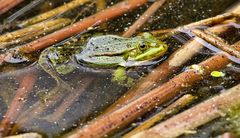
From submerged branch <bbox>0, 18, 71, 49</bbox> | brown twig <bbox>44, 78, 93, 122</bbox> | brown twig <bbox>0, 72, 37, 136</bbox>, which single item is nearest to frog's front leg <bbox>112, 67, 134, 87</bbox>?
brown twig <bbox>44, 78, 93, 122</bbox>

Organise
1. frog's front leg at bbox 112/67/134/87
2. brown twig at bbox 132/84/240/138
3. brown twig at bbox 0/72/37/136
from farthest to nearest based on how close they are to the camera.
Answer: frog's front leg at bbox 112/67/134/87, brown twig at bbox 0/72/37/136, brown twig at bbox 132/84/240/138

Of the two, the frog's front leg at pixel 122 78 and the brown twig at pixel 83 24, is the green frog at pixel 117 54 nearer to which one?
the frog's front leg at pixel 122 78

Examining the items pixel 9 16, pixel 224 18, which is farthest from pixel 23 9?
pixel 224 18

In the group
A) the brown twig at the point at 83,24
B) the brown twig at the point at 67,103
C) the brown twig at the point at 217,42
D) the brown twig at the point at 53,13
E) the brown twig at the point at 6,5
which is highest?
the brown twig at the point at 6,5

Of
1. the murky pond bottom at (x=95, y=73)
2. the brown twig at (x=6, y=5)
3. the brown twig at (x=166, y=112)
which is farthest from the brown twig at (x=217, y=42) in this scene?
the brown twig at (x=6, y=5)

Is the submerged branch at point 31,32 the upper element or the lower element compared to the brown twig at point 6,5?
lower

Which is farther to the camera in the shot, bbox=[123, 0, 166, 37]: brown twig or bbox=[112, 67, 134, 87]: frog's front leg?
bbox=[123, 0, 166, 37]: brown twig

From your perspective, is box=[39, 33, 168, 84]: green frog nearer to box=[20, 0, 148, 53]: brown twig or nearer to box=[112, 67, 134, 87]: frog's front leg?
box=[112, 67, 134, 87]: frog's front leg
